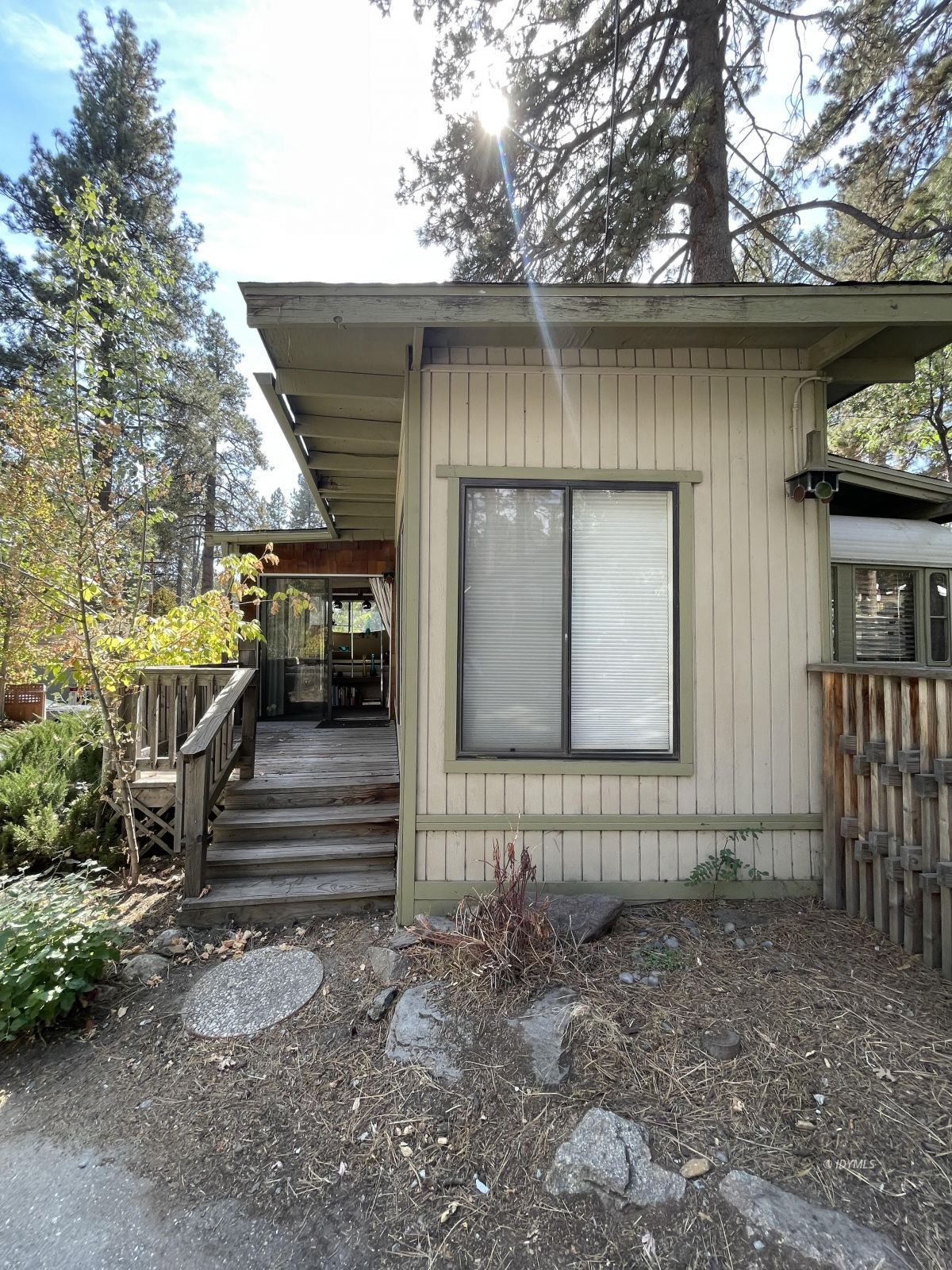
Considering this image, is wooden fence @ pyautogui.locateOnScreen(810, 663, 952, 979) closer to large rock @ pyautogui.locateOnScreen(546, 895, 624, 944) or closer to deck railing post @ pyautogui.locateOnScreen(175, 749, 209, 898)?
large rock @ pyautogui.locateOnScreen(546, 895, 624, 944)

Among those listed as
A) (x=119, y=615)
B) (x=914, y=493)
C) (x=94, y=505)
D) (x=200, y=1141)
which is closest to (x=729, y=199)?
(x=914, y=493)

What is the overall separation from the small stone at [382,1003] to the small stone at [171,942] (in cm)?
115

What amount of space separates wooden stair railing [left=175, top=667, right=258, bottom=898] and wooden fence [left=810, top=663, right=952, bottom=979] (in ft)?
11.5

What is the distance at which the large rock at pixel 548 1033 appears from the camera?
1997 mm

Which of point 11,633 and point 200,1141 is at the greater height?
point 11,633

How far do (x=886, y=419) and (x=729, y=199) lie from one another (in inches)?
304

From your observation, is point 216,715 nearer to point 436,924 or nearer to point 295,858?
point 295,858

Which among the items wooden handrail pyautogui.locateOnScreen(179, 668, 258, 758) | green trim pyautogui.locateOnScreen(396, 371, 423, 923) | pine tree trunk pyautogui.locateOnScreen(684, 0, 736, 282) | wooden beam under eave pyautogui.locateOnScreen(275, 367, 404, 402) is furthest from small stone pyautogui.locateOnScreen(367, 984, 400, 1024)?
pine tree trunk pyautogui.locateOnScreen(684, 0, 736, 282)

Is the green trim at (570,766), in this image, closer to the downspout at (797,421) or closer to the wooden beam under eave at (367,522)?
the downspout at (797,421)

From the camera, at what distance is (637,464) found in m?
3.20

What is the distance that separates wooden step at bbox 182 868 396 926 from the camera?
10.4 ft

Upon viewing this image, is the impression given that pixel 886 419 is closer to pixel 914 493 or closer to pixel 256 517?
pixel 914 493

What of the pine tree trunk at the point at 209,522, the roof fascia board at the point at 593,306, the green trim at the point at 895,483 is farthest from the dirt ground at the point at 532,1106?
the pine tree trunk at the point at 209,522

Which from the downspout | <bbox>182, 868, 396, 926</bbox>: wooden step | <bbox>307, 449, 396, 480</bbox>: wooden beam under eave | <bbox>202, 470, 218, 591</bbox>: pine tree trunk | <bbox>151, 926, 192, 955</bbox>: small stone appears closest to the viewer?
<bbox>151, 926, 192, 955</bbox>: small stone
